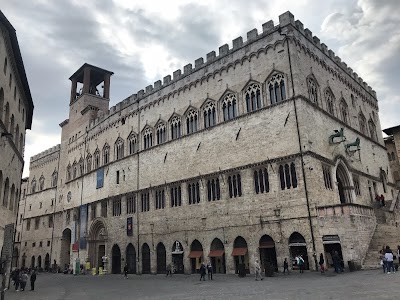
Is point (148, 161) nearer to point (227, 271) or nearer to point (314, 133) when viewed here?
point (227, 271)

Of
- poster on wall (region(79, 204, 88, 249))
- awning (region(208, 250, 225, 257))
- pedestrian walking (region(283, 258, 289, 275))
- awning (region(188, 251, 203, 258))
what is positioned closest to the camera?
pedestrian walking (region(283, 258, 289, 275))

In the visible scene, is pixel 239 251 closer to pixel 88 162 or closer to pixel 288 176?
pixel 288 176

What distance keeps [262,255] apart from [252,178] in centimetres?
541

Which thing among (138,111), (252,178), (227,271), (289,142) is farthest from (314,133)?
(138,111)

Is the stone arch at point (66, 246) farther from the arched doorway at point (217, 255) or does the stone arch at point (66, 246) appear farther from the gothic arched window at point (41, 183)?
the arched doorway at point (217, 255)

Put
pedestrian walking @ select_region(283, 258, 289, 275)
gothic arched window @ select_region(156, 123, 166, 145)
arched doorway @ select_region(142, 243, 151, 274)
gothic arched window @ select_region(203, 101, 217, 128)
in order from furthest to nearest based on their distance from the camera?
gothic arched window @ select_region(156, 123, 166, 145)
arched doorway @ select_region(142, 243, 151, 274)
gothic arched window @ select_region(203, 101, 217, 128)
pedestrian walking @ select_region(283, 258, 289, 275)

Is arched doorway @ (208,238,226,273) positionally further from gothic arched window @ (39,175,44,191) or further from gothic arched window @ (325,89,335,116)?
gothic arched window @ (39,175,44,191)

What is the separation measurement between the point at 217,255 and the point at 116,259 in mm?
14345

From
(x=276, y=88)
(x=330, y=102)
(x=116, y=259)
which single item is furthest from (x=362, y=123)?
(x=116, y=259)

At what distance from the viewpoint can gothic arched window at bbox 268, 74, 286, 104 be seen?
2575cm

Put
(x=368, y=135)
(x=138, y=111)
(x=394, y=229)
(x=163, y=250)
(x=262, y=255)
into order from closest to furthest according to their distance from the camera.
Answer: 1. (x=262, y=255)
2. (x=394, y=229)
3. (x=163, y=250)
4. (x=368, y=135)
5. (x=138, y=111)

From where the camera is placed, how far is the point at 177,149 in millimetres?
31891

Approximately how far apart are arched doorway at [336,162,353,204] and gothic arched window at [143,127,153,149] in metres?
17.6

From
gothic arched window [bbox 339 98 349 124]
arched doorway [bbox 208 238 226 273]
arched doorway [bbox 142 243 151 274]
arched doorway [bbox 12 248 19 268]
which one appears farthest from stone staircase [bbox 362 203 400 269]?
arched doorway [bbox 12 248 19 268]
